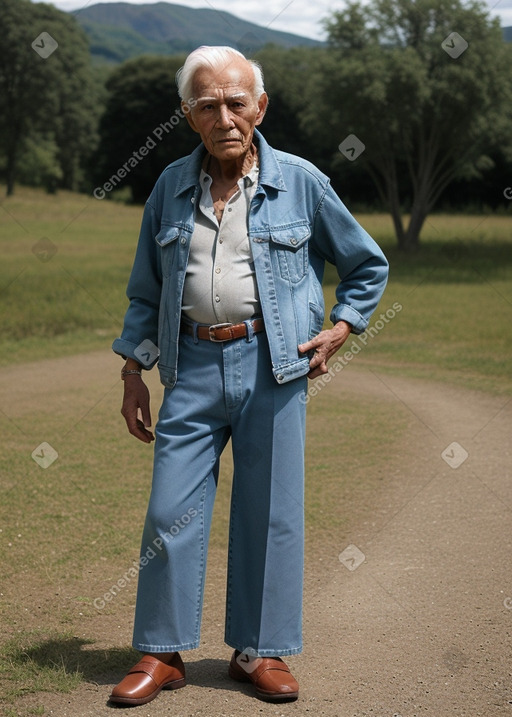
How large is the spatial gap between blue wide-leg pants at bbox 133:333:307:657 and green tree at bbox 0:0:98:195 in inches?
1294

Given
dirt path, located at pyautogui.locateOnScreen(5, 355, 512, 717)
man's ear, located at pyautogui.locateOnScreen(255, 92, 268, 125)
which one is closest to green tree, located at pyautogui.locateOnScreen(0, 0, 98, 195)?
dirt path, located at pyautogui.locateOnScreen(5, 355, 512, 717)

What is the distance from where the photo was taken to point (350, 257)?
3.31 metres

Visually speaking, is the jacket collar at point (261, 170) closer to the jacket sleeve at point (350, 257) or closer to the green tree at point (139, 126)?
the jacket sleeve at point (350, 257)

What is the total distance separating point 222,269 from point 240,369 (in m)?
0.31

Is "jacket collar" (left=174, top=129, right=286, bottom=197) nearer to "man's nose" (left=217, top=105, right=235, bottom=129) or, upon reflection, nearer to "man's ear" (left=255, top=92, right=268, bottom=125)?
"man's ear" (left=255, top=92, right=268, bottom=125)

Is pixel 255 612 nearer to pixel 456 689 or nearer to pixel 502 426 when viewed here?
pixel 456 689

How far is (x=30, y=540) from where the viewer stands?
529cm

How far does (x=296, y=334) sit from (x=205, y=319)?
291mm

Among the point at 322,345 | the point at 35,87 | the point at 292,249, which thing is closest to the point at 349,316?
the point at 322,345

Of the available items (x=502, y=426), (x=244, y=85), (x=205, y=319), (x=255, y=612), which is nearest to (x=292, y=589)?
(x=255, y=612)

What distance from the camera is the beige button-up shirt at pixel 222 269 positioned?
3.16 metres

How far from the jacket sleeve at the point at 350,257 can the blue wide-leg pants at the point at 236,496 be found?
0.29m

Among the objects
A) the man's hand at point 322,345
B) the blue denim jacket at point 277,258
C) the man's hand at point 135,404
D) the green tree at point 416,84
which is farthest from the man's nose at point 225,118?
the green tree at point 416,84

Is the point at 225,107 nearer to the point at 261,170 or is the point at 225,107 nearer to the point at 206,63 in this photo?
the point at 206,63
